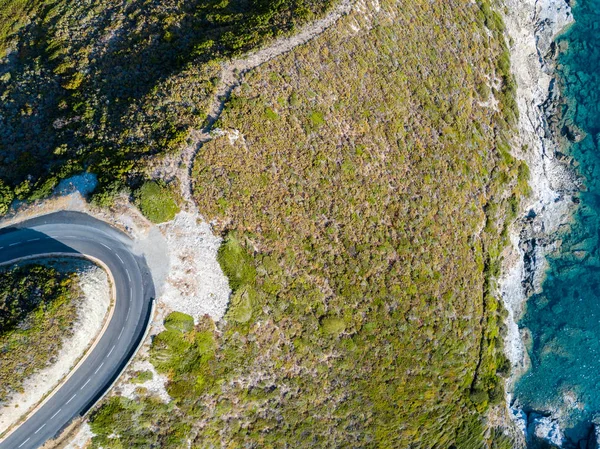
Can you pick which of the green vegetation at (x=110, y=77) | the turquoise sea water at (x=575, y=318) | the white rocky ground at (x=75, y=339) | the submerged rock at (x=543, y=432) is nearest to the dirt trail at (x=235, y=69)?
the green vegetation at (x=110, y=77)

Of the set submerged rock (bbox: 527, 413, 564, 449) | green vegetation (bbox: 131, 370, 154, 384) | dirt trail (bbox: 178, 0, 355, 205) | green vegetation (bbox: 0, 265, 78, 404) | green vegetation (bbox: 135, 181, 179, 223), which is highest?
dirt trail (bbox: 178, 0, 355, 205)

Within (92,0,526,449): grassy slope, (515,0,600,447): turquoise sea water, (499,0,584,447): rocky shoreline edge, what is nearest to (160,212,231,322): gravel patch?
(92,0,526,449): grassy slope

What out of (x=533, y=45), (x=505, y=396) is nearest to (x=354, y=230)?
(x=505, y=396)

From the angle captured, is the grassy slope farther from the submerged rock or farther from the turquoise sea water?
the turquoise sea water

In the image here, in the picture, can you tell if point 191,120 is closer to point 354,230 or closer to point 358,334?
point 354,230

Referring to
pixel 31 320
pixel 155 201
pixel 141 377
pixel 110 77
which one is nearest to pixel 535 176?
pixel 155 201

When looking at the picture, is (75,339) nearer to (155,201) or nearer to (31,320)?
(31,320)
